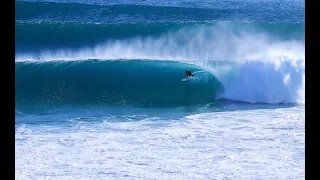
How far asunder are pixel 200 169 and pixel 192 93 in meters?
4.95

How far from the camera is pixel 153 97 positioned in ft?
33.0

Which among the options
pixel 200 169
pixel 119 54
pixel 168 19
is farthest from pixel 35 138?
pixel 168 19

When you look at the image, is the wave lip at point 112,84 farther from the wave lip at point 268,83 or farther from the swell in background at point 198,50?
the wave lip at point 268,83

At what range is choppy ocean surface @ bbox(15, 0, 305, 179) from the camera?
18.3 feet

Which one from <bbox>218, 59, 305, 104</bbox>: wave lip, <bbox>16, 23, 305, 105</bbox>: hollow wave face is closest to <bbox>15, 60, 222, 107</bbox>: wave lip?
<bbox>16, 23, 305, 105</bbox>: hollow wave face

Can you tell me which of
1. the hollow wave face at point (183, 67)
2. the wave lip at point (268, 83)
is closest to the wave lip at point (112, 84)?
the hollow wave face at point (183, 67)

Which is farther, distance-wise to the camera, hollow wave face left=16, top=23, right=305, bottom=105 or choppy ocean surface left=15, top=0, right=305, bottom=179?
hollow wave face left=16, top=23, right=305, bottom=105

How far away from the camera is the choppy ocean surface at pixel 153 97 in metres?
5.57

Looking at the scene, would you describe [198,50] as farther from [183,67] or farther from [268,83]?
[268,83]

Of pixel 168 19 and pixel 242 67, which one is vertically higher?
pixel 168 19

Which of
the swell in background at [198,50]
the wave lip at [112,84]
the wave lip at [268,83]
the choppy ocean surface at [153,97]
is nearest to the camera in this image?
the choppy ocean surface at [153,97]

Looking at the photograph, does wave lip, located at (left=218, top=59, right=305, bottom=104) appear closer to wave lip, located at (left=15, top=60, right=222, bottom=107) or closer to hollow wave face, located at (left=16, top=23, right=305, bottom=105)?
hollow wave face, located at (left=16, top=23, right=305, bottom=105)

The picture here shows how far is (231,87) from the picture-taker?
1010 cm

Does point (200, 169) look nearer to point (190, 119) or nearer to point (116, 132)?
point (116, 132)
